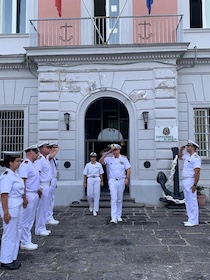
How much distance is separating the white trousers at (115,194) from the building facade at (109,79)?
2.57m

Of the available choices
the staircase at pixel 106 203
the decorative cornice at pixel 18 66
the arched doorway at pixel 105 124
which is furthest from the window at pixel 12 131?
the staircase at pixel 106 203

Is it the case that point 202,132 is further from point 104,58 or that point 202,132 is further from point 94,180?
point 94,180

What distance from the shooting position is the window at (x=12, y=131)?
1152 cm

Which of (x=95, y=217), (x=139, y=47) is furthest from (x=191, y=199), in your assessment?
(x=139, y=47)

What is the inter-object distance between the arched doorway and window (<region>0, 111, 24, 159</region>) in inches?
96.8


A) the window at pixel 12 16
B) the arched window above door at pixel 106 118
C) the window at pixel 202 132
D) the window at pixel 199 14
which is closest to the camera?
the window at pixel 202 132

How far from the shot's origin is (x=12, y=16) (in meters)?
11.9

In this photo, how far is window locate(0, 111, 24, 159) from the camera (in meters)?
11.5

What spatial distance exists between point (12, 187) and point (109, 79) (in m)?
6.86

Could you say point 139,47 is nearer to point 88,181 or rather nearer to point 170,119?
point 170,119

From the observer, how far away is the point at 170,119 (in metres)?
10.5

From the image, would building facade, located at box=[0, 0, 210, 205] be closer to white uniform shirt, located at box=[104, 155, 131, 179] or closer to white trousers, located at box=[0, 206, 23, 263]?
white uniform shirt, located at box=[104, 155, 131, 179]

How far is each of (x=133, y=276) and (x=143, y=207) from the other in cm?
573

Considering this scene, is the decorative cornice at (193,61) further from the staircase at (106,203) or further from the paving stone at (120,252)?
the paving stone at (120,252)
